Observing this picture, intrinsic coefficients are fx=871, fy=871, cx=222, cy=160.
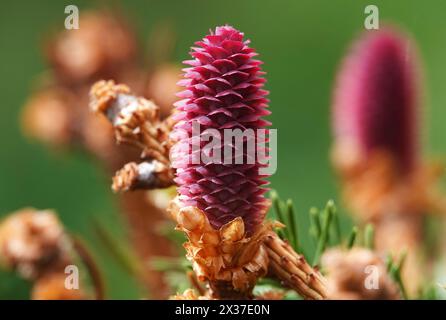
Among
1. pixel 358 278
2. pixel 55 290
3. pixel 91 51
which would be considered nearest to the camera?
pixel 358 278

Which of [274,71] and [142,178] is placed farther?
[274,71]

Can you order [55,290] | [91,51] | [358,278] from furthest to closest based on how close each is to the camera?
[91,51] → [55,290] → [358,278]

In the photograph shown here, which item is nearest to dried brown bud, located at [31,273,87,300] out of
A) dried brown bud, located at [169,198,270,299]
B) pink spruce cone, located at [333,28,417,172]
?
dried brown bud, located at [169,198,270,299]

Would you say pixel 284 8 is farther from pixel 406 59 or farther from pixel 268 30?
pixel 406 59

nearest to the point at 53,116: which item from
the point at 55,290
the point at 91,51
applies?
the point at 91,51

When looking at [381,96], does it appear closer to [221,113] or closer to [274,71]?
[221,113]

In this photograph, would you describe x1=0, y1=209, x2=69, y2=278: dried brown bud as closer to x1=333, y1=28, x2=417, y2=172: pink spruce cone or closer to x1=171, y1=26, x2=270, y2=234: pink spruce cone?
x1=171, y1=26, x2=270, y2=234: pink spruce cone

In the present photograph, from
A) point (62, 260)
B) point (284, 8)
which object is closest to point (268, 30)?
point (284, 8)
